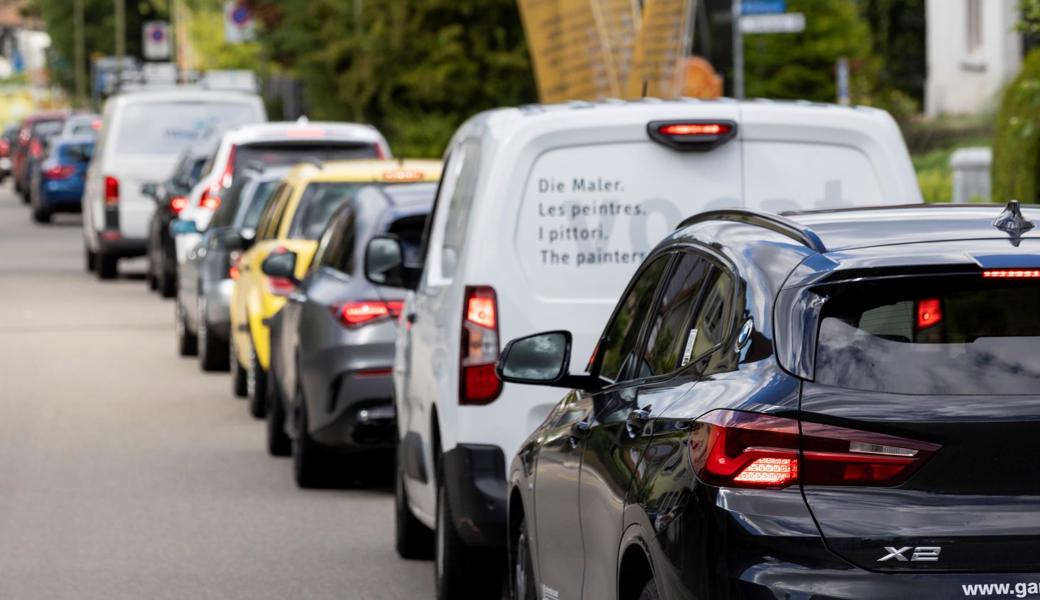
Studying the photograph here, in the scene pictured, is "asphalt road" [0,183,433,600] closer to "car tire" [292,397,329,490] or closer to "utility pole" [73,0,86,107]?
"car tire" [292,397,329,490]

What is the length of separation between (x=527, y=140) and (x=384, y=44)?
29.9 meters

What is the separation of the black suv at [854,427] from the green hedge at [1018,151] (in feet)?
31.2

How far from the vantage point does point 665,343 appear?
18.5 feet

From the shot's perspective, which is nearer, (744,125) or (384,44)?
(744,125)

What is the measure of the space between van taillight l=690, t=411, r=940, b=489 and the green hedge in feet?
32.7

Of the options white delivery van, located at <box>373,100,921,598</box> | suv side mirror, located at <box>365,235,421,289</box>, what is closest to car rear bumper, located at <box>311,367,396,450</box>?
suv side mirror, located at <box>365,235,421,289</box>

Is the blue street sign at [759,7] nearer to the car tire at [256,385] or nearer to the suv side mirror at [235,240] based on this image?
the suv side mirror at [235,240]

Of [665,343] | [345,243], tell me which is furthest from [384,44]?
[665,343]

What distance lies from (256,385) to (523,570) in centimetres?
834

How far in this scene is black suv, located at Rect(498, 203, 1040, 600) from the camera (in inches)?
174

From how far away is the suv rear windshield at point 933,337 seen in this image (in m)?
4.55

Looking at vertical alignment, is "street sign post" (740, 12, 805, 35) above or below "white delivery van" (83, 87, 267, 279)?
above

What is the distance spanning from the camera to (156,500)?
38.0ft

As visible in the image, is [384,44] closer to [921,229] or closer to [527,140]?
[527,140]
